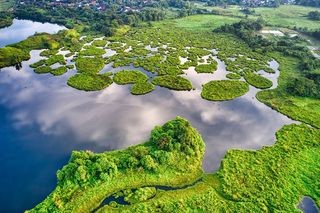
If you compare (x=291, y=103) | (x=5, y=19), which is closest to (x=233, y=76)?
(x=291, y=103)

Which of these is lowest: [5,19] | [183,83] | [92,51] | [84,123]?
[84,123]

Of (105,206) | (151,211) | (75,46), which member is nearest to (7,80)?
(75,46)

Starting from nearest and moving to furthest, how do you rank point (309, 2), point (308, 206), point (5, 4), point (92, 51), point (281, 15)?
point (308, 206), point (92, 51), point (281, 15), point (5, 4), point (309, 2)

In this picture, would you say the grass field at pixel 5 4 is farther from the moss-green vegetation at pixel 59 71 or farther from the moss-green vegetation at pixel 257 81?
the moss-green vegetation at pixel 257 81

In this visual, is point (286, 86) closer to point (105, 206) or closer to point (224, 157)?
point (224, 157)

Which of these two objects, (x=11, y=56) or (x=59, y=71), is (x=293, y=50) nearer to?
(x=59, y=71)
